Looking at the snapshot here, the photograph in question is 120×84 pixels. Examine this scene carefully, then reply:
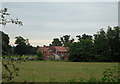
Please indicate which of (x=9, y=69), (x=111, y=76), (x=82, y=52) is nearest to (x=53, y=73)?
(x=111, y=76)

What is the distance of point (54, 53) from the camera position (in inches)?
2400

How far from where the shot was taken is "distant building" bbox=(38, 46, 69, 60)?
2219 inches

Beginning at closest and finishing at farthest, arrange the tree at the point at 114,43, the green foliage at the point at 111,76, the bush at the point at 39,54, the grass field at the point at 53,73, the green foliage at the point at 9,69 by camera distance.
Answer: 1. the green foliage at the point at 9,69
2. the green foliage at the point at 111,76
3. the grass field at the point at 53,73
4. the tree at the point at 114,43
5. the bush at the point at 39,54

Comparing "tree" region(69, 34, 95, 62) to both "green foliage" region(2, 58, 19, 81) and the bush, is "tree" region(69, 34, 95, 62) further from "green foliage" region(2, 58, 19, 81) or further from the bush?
"green foliage" region(2, 58, 19, 81)

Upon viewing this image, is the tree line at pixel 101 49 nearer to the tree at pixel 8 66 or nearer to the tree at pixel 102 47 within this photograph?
the tree at pixel 102 47

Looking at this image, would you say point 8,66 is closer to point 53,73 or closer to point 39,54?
point 53,73

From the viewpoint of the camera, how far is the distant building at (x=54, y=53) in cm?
5636

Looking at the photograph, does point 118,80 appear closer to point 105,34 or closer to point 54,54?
point 105,34

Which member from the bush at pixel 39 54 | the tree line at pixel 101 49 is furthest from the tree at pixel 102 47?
the bush at pixel 39 54

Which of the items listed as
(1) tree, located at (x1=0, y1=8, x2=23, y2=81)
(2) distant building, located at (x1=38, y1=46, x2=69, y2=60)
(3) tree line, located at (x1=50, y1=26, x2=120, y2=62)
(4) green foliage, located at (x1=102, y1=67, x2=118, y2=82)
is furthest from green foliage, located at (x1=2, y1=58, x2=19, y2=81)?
(2) distant building, located at (x1=38, y1=46, x2=69, y2=60)

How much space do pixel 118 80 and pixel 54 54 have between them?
5518cm

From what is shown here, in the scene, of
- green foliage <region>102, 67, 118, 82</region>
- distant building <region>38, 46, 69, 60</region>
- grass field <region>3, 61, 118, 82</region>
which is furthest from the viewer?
distant building <region>38, 46, 69, 60</region>

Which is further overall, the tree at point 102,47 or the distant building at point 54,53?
the distant building at point 54,53

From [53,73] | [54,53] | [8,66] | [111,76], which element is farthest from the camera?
[54,53]
